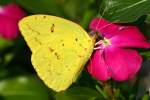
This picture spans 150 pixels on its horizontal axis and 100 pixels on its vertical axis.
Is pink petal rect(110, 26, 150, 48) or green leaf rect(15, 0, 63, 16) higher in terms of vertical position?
pink petal rect(110, 26, 150, 48)

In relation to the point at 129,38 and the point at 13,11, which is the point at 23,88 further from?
the point at 129,38

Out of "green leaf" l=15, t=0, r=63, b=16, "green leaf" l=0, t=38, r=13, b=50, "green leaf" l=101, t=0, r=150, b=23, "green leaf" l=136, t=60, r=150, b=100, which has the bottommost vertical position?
"green leaf" l=0, t=38, r=13, b=50

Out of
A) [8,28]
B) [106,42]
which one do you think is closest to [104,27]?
[106,42]

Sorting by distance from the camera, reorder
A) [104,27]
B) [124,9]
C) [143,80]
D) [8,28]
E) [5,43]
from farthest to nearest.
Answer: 1. [5,43]
2. [8,28]
3. [143,80]
4. [104,27]
5. [124,9]

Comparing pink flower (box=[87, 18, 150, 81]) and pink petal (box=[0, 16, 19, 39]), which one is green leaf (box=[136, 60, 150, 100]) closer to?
pink flower (box=[87, 18, 150, 81])

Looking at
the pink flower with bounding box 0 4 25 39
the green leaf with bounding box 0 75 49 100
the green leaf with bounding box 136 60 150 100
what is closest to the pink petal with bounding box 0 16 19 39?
the pink flower with bounding box 0 4 25 39

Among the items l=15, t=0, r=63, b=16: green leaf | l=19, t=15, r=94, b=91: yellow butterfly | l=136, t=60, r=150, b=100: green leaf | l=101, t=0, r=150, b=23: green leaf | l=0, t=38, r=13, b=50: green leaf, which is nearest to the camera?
l=101, t=0, r=150, b=23: green leaf

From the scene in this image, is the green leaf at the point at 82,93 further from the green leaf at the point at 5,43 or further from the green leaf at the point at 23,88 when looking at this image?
the green leaf at the point at 5,43
